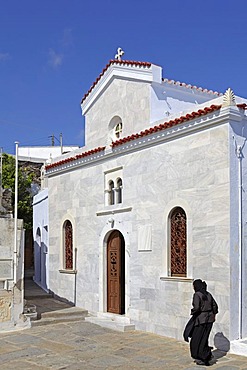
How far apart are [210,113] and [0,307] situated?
5.96 meters

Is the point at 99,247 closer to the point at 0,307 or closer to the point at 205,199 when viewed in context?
the point at 0,307

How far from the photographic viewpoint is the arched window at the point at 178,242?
9.78m

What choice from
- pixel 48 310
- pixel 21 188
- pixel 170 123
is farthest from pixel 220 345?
pixel 21 188

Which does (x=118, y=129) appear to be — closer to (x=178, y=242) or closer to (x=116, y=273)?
(x=116, y=273)

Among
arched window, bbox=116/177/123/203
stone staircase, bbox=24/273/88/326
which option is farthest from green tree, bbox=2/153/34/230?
arched window, bbox=116/177/123/203

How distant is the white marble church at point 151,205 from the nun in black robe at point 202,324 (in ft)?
2.56

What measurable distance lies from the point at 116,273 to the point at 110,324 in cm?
131

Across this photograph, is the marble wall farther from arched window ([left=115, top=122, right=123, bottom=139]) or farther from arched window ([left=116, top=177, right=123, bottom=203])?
arched window ([left=115, top=122, right=123, bottom=139])

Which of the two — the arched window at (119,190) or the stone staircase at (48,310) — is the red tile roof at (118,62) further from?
the stone staircase at (48,310)

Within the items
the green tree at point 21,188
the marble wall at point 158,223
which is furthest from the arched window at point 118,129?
the green tree at point 21,188

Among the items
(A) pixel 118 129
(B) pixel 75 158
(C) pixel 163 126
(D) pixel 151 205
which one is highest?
(A) pixel 118 129

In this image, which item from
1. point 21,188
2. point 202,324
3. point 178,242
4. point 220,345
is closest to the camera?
point 202,324

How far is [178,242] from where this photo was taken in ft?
32.6

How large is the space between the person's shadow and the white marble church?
7cm
